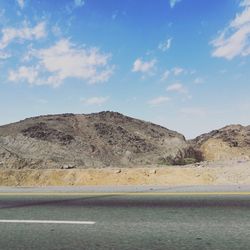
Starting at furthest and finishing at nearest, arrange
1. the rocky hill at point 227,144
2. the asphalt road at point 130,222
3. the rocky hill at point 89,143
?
the rocky hill at point 227,144, the rocky hill at point 89,143, the asphalt road at point 130,222

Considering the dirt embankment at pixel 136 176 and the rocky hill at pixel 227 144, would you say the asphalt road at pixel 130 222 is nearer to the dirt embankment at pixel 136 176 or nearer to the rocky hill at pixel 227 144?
the dirt embankment at pixel 136 176

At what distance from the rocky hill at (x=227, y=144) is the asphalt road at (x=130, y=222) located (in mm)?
32725

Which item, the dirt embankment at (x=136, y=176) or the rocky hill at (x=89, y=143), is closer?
the dirt embankment at (x=136, y=176)

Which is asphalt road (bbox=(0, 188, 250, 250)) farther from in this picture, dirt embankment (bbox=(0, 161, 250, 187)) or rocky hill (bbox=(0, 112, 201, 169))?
rocky hill (bbox=(0, 112, 201, 169))

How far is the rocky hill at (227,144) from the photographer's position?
4400cm

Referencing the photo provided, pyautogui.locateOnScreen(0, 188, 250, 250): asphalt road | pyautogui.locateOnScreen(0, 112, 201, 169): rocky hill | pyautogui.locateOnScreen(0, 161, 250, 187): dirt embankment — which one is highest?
pyautogui.locateOnScreen(0, 112, 201, 169): rocky hill

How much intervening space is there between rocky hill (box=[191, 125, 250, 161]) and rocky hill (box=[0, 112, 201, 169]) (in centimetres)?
211

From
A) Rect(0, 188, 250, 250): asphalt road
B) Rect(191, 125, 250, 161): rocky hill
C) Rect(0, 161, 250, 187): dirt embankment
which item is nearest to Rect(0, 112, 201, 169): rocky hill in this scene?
Rect(191, 125, 250, 161): rocky hill

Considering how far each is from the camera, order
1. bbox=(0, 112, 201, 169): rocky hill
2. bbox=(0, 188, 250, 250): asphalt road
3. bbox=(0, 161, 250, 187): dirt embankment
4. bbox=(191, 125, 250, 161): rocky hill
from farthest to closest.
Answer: bbox=(191, 125, 250, 161): rocky hill, bbox=(0, 112, 201, 169): rocky hill, bbox=(0, 161, 250, 187): dirt embankment, bbox=(0, 188, 250, 250): asphalt road

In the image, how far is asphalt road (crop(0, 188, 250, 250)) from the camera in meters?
5.96

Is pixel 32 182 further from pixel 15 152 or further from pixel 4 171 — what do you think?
pixel 15 152

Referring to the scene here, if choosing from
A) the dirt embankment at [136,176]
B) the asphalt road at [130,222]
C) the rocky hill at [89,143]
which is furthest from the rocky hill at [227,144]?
the asphalt road at [130,222]

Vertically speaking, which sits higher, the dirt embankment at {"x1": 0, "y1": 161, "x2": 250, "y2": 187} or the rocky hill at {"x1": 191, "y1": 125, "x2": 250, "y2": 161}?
the rocky hill at {"x1": 191, "y1": 125, "x2": 250, "y2": 161}

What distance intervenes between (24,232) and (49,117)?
3424 centimetres
